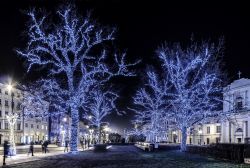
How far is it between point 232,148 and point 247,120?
191 feet

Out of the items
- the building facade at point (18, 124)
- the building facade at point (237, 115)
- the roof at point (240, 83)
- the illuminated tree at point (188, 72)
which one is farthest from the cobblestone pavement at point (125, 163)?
the roof at point (240, 83)

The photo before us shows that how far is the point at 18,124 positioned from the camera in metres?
99.9

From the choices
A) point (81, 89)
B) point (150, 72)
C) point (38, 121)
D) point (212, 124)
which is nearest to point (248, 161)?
point (81, 89)

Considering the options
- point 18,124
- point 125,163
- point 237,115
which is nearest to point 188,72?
point 125,163

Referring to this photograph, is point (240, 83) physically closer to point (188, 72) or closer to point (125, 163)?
point (188, 72)

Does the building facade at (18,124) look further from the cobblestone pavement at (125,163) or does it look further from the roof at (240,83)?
the cobblestone pavement at (125,163)

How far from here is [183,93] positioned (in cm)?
4494

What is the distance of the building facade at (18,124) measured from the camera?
90.7 m

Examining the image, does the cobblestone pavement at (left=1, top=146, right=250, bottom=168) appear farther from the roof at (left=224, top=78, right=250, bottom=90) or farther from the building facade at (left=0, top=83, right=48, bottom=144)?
the roof at (left=224, top=78, right=250, bottom=90)

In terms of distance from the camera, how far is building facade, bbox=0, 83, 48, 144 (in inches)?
3570

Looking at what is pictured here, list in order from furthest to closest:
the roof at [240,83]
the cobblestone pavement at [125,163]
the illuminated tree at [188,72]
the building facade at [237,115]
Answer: the roof at [240,83], the building facade at [237,115], the illuminated tree at [188,72], the cobblestone pavement at [125,163]

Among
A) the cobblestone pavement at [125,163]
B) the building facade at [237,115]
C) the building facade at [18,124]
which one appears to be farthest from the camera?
the building facade at [18,124]

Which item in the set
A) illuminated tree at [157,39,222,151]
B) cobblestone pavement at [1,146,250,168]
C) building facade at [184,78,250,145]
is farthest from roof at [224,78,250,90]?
cobblestone pavement at [1,146,250,168]

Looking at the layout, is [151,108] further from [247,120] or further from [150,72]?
[247,120]
